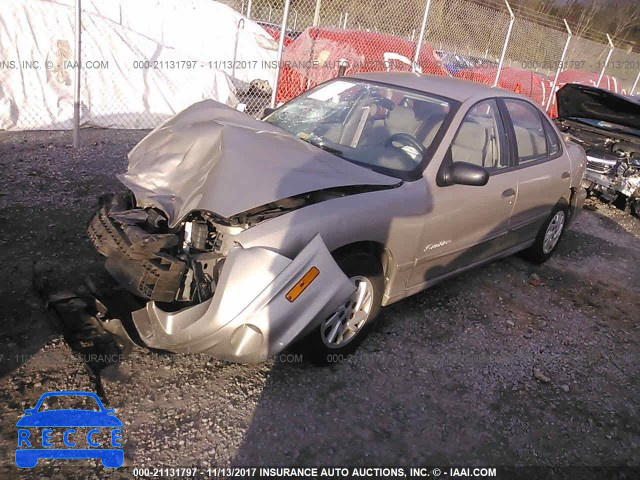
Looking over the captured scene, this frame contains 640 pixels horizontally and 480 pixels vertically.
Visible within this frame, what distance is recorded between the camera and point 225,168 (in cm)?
299

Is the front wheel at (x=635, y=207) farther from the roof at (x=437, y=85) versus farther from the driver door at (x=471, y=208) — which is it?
the driver door at (x=471, y=208)

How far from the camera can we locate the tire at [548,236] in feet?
16.8

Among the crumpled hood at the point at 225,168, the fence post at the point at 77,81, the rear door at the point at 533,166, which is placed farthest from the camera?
the fence post at the point at 77,81

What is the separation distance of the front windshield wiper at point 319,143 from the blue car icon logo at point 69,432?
212 centimetres

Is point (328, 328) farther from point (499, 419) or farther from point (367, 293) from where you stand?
point (499, 419)

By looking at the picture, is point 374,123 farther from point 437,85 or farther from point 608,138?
point 608,138

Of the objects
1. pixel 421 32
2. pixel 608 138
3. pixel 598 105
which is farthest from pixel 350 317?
pixel 598 105

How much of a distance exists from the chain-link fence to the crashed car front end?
4272mm

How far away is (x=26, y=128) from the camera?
23.2 ft

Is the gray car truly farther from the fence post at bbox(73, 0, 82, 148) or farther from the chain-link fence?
the chain-link fence

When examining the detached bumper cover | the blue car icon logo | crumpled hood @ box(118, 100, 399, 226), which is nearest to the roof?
crumpled hood @ box(118, 100, 399, 226)

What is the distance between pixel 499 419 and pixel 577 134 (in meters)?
6.86

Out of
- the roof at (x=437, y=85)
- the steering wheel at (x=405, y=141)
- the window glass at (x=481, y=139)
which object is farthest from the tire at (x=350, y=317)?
the roof at (x=437, y=85)

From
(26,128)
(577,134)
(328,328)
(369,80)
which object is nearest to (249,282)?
(328,328)
